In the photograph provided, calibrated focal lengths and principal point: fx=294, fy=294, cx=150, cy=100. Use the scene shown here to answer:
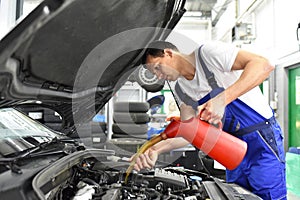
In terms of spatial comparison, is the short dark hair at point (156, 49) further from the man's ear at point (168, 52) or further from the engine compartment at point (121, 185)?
the engine compartment at point (121, 185)

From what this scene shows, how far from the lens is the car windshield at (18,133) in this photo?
105 cm

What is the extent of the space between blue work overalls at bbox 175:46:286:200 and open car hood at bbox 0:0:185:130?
1.46 ft

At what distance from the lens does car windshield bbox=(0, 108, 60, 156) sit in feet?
3.46

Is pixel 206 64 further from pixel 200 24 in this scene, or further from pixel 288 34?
pixel 200 24

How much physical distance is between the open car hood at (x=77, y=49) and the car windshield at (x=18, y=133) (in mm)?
149

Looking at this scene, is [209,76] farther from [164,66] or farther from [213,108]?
[213,108]

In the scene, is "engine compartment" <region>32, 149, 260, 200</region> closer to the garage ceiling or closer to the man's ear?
the man's ear

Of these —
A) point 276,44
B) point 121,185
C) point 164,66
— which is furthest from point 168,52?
point 276,44

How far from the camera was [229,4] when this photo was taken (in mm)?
5535

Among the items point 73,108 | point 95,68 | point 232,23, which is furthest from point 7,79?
point 232,23

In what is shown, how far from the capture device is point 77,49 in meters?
1.00

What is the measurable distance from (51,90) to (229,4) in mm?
5123

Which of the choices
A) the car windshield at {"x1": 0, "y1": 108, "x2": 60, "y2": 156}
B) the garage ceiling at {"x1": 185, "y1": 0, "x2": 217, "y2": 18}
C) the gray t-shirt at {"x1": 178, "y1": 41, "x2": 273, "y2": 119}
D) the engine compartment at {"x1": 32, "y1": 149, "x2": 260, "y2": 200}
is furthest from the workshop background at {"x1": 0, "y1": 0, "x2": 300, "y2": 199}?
the engine compartment at {"x1": 32, "y1": 149, "x2": 260, "y2": 200}

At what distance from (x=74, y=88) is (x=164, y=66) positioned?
51 centimetres
